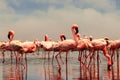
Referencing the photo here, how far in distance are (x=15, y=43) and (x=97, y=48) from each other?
4.40 m

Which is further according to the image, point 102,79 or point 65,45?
point 65,45

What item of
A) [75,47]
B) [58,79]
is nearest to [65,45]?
[75,47]

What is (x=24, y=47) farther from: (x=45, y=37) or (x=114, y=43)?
(x=45, y=37)

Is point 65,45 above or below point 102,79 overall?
above

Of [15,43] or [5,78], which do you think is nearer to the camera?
[5,78]

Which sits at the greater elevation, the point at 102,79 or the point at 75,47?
the point at 75,47

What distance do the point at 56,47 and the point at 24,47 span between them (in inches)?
76.3

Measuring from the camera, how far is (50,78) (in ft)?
56.9

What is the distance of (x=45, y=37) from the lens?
35375mm

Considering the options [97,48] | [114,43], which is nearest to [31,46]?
[97,48]

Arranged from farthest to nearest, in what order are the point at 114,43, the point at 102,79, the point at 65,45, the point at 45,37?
the point at 45,37, the point at 114,43, the point at 65,45, the point at 102,79

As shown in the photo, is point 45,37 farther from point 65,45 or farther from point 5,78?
point 5,78

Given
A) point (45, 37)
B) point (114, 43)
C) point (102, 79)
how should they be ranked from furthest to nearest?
point (45, 37) → point (114, 43) → point (102, 79)

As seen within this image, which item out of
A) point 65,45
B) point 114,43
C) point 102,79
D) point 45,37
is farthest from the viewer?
point 45,37
